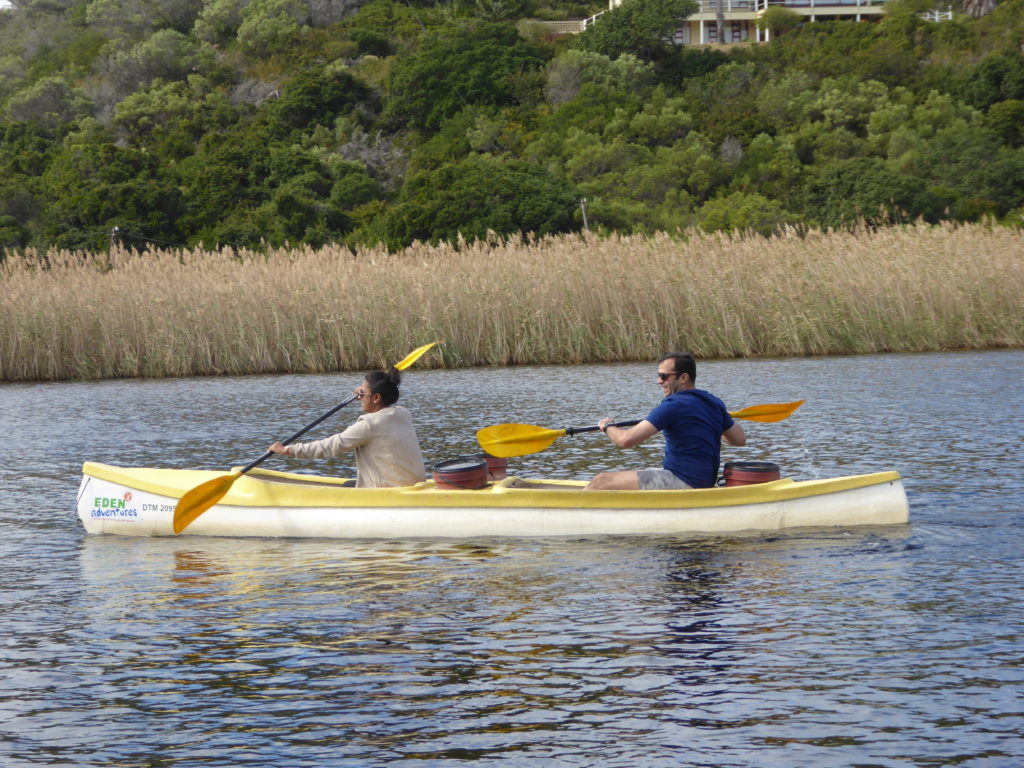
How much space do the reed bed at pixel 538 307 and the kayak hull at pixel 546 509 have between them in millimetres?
10917

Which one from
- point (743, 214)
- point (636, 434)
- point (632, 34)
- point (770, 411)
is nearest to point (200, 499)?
point (636, 434)

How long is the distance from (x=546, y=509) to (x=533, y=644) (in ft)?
7.28

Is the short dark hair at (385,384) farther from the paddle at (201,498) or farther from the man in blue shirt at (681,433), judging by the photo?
the man in blue shirt at (681,433)

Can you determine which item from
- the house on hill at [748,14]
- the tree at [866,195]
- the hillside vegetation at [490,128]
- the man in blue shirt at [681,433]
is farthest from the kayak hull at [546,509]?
the house on hill at [748,14]

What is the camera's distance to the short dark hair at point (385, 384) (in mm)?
8438

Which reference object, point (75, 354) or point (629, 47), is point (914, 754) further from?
point (629, 47)

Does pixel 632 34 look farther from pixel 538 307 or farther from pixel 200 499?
pixel 200 499

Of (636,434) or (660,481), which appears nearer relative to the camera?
(636,434)

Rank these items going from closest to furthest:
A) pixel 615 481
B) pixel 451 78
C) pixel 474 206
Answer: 1. pixel 615 481
2. pixel 474 206
3. pixel 451 78

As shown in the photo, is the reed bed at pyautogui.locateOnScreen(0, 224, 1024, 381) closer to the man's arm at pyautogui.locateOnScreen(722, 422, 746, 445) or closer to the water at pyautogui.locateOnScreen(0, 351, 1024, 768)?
the water at pyautogui.locateOnScreen(0, 351, 1024, 768)

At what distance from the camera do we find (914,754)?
4500 mm

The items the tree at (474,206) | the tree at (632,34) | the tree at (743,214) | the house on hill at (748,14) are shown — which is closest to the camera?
the tree at (474,206)

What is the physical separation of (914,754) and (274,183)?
146 feet

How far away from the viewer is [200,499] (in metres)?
8.54
